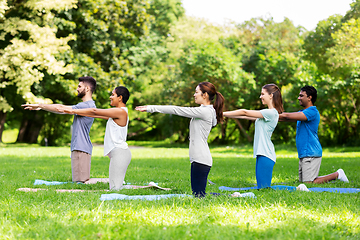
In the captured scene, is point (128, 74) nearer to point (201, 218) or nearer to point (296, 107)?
point (296, 107)

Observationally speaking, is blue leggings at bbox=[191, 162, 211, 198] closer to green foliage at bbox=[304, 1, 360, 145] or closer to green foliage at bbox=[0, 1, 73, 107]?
green foliage at bbox=[0, 1, 73, 107]

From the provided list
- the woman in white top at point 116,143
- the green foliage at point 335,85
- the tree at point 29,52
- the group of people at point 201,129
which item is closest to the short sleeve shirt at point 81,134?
the group of people at point 201,129

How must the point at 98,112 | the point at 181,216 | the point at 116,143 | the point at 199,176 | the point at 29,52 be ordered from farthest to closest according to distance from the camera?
1. the point at 29,52
2. the point at 116,143
3. the point at 98,112
4. the point at 199,176
5. the point at 181,216

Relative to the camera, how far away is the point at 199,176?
210 inches

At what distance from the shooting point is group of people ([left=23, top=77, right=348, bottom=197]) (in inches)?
210

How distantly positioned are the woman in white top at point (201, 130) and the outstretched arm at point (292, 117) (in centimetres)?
193

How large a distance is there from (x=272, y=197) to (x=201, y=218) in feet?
5.95

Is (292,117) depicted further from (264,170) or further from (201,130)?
(201,130)

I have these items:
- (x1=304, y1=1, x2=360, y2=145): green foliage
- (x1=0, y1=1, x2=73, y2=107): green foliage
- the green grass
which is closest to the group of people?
the green grass

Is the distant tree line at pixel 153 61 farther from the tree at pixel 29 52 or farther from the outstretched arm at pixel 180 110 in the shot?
the outstretched arm at pixel 180 110

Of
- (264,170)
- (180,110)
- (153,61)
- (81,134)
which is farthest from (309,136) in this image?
(153,61)

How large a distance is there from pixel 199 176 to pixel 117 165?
69.5 inches

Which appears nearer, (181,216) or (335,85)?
(181,216)

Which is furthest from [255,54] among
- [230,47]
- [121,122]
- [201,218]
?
[201,218]
